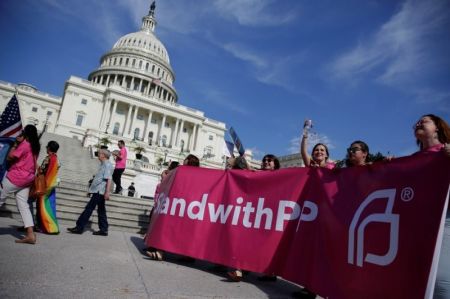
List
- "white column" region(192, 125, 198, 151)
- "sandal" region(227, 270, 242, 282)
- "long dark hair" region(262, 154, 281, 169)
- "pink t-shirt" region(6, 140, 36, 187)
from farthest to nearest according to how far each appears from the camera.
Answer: "white column" region(192, 125, 198, 151) < "long dark hair" region(262, 154, 281, 169) < "pink t-shirt" region(6, 140, 36, 187) < "sandal" region(227, 270, 242, 282)

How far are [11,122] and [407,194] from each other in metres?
8.14

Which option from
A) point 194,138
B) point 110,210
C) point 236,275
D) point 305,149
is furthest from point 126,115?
point 236,275

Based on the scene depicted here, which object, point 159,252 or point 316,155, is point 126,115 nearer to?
point 159,252

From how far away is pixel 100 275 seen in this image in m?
3.75

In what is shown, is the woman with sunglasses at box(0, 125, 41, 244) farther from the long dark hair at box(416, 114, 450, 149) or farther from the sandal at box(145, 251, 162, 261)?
the long dark hair at box(416, 114, 450, 149)

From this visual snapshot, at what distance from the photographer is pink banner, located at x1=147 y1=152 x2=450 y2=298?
302 cm

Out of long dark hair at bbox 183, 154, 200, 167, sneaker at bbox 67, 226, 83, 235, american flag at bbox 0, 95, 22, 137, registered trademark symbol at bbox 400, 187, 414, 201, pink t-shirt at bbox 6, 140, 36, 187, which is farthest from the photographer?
american flag at bbox 0, 95, 22, 137

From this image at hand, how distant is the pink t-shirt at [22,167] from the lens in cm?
508

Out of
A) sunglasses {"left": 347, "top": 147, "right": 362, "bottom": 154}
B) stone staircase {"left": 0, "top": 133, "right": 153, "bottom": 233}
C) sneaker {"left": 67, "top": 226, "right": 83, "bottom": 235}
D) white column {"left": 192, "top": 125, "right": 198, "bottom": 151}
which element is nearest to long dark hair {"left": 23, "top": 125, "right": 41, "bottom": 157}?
sneaker {"left": 67, "top": 226, "right": 83, "bottom": 235}

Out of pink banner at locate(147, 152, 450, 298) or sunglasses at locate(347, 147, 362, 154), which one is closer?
pink banner at locate(147, 152, 450, 298)

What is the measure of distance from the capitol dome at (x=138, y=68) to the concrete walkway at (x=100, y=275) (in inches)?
3113

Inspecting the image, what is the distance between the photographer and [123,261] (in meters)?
4.77

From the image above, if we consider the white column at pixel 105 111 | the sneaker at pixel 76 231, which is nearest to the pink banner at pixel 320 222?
the sneaker at pixel 76 231

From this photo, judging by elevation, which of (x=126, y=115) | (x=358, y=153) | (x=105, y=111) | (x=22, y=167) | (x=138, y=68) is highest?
(x=138, y=68)
